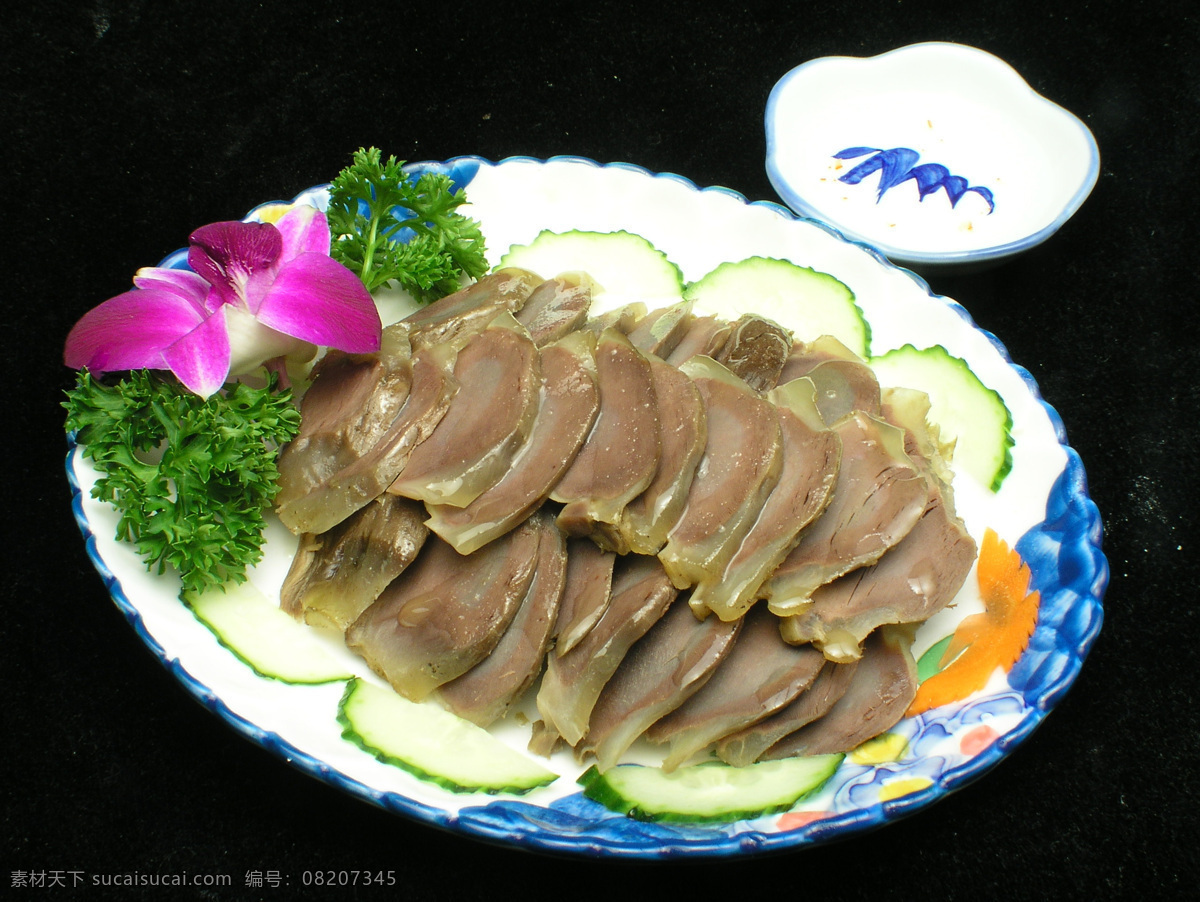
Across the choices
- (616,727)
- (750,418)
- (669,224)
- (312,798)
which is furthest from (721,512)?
(669,224)

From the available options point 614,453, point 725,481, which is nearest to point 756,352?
point 725,481

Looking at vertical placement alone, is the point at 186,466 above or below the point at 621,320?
below

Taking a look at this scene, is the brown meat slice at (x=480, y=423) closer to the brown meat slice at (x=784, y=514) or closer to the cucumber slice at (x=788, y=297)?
the brown meat slice at (x=784, y=514)

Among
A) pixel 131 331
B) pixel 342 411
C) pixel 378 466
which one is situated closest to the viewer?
pixel 378 466

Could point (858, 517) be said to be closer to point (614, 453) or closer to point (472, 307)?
point (614, 453)

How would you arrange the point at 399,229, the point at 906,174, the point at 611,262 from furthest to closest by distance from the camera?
the point at 906,174 → the point at 611,262 → the point at 399,229

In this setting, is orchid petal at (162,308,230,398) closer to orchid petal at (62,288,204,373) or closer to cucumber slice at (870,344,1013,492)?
orchid petal at (62,288,204,373)

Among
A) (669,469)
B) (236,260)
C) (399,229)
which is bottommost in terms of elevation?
(669,469)
